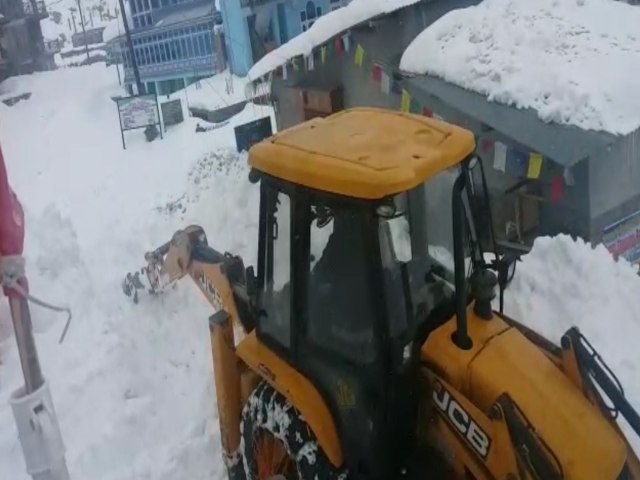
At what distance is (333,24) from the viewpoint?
Answer: 7035mm

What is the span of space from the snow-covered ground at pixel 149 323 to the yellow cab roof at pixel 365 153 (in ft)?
3.16

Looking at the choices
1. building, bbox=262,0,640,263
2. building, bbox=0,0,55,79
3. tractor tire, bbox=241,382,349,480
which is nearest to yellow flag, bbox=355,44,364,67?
building, bbox=262,0,640,263

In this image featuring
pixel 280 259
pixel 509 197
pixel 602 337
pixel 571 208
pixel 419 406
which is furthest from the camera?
pixel 509 197

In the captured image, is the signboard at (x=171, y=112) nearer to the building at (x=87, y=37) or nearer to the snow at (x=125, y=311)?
the snow at (x=125, y=311)

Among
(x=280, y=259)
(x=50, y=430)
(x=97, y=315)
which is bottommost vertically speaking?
(x=97, y=315)

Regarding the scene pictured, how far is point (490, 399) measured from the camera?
2262 mm

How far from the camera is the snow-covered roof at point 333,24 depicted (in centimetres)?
665

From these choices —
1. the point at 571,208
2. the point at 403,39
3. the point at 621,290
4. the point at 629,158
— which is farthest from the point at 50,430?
the point at 403,39

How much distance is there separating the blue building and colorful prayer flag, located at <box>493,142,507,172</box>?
10.6 meters

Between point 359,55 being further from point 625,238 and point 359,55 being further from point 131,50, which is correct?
Result: point 131,50

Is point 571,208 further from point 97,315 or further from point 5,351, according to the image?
point 5,351

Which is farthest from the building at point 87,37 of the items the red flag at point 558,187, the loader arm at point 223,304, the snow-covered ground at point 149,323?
the red flag at point 558,187

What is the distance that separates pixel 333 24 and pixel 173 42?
1108cm

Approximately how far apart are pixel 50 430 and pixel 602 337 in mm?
3438
